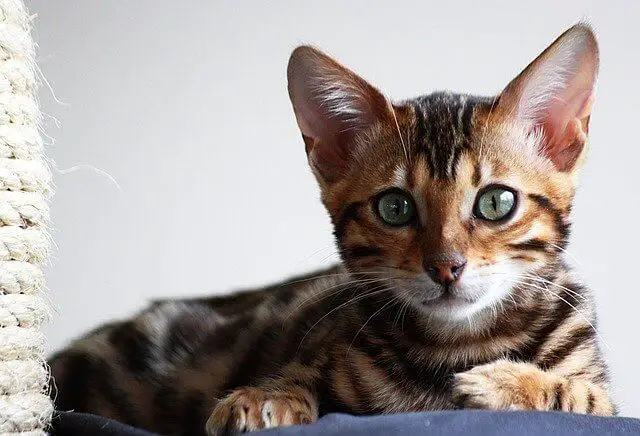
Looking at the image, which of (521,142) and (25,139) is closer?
(25,139)

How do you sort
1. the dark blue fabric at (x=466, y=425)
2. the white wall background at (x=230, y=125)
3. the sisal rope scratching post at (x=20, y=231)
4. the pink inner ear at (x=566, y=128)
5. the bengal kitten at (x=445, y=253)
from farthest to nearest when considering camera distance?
1. the white wall background at (x=230, y=125)
2. the pink inner ear at (x=566, y=128)
3. the bengal kitten at (x=445, y=253)
4. the sisal rope scratching post at (x=20, y=231)
5. the dark blue fabric at (x=466, y=425)

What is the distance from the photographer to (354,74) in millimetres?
1193

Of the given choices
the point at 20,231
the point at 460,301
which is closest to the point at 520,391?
the point at 460,301

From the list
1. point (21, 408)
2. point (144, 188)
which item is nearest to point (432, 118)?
point (21, 408)

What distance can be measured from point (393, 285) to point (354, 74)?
11.6 inches

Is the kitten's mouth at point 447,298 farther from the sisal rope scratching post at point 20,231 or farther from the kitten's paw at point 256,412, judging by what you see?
the sisal rope scratching post at point 20,231

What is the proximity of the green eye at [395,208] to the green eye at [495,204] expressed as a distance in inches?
3.4

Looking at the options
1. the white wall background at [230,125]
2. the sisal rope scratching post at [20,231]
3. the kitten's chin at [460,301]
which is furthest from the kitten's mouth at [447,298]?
the white wall background at [230,125]

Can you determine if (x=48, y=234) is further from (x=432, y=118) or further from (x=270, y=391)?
Result: (x=432, y=118)

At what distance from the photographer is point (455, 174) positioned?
1103mm

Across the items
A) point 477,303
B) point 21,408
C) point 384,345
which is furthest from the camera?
point 384,345

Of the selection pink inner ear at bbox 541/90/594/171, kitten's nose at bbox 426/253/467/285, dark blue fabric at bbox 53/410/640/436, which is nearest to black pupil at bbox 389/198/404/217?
kitten's nose at bbox 426/253/467/285

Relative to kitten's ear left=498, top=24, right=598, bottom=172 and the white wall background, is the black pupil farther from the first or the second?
the white wall background

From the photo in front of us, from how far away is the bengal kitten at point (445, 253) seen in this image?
1.05 metres
